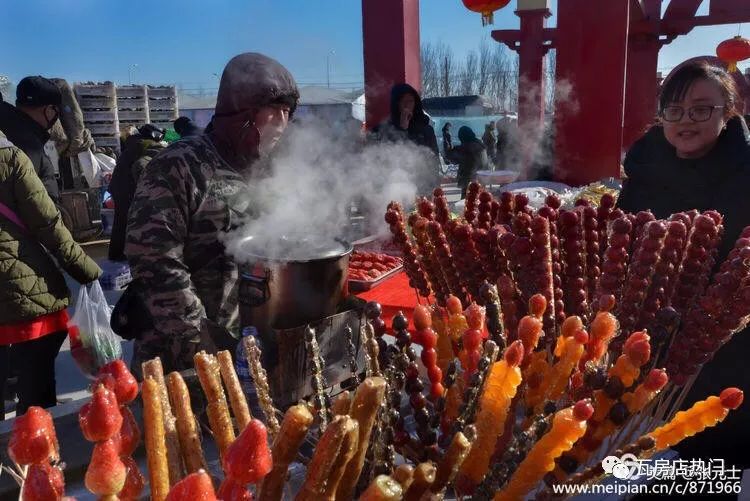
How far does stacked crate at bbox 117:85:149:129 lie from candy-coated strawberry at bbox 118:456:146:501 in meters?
12.6

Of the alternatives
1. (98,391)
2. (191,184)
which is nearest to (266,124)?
(191,184)

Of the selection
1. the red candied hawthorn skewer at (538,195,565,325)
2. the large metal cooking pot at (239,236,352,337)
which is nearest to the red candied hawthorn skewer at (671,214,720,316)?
the red candied hawthorn skewer at (538,195,565,325)

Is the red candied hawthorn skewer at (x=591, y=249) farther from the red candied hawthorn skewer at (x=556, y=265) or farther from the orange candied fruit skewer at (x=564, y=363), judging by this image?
the orange candied fruit skewer at (x=564, y=363)

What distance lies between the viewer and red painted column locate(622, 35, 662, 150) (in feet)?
36.6

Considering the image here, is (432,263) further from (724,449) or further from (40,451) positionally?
(724,449)

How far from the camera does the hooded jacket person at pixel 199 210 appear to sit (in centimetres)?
185

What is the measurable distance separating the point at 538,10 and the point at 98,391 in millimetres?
13561

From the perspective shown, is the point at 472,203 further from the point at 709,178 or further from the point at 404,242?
the point at 709,178

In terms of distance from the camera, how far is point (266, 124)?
200cm

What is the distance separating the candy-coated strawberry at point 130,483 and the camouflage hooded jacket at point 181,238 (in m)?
0.98

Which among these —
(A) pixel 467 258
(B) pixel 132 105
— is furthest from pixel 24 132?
(B) pixel 132 105

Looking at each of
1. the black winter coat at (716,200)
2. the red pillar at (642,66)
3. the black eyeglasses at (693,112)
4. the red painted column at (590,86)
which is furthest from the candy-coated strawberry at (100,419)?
the red pillar at (642,66)

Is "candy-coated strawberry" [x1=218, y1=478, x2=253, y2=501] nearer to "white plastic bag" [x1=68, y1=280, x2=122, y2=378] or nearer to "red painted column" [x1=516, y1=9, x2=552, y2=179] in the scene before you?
"white plastic bag" [x1=68, y1=280, x2=122, y2=378]

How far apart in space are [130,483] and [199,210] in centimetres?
129
